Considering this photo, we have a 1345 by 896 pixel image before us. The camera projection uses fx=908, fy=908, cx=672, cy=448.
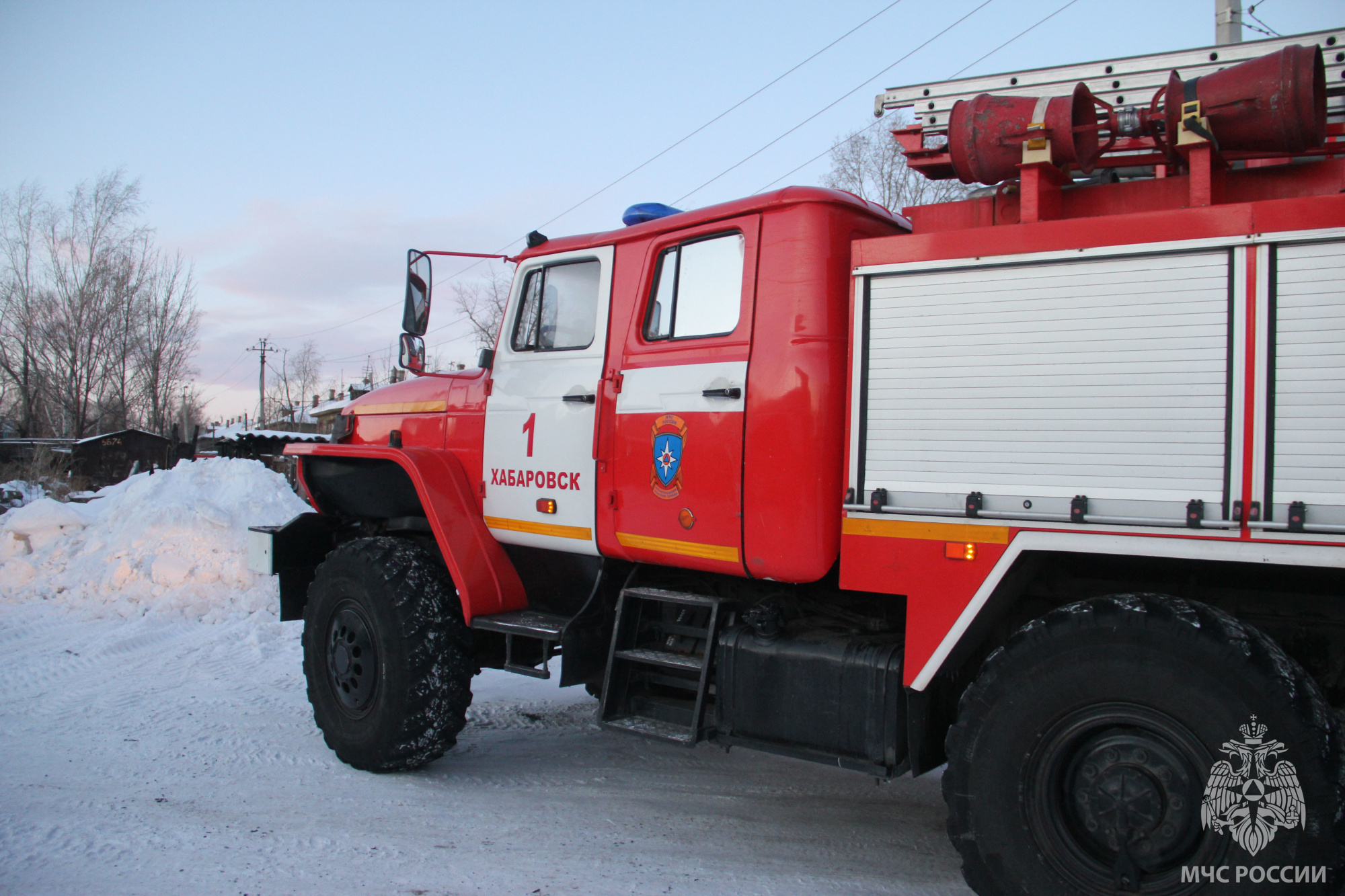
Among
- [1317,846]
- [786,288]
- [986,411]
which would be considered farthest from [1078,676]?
[786,288]

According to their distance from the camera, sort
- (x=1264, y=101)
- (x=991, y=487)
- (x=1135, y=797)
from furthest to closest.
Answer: (x=991, y=487), (x=1264, y=101), (x=1135, y=797)

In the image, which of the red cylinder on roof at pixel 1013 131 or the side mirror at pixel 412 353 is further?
the side mirror at pixel 412 353

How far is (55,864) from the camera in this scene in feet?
11.7

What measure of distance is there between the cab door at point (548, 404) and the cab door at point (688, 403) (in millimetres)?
258

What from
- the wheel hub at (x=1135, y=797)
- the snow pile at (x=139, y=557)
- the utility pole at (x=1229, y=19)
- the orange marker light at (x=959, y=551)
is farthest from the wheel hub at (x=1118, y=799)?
the utility pole at (x=1229, y=19)

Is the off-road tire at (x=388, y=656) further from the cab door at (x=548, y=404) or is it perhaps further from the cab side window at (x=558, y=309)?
the cab side window at (x=558, y=309)

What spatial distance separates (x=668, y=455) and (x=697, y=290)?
79 centimetres

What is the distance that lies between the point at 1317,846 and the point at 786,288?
2563 mm

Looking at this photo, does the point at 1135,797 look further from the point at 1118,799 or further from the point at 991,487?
the point at 991,487

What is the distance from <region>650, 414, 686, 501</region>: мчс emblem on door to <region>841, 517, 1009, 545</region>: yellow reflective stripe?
0.84 metres

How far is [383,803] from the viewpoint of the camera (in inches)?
177

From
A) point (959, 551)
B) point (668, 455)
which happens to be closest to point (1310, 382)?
point (959, 551)

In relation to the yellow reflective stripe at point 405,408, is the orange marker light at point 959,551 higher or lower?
lower

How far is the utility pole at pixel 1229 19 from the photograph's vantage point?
958 cm
